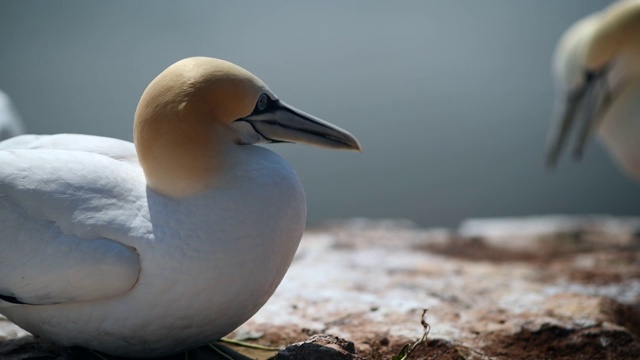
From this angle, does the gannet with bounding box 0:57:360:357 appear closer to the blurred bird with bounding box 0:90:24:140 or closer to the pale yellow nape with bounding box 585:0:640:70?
the blurred bird with bounding box 0:90:24:140

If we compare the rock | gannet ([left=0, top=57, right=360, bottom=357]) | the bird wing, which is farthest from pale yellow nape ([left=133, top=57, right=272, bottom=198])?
the rock

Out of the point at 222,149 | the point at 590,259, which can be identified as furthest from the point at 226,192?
the point at 590,259

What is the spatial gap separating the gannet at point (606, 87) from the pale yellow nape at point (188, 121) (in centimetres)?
439

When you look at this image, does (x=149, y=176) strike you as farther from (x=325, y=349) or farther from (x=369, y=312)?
(x=369, y=312)

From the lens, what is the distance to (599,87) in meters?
6.27

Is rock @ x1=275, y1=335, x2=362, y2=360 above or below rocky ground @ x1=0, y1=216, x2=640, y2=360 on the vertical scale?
below

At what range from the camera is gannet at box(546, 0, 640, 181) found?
237 inches

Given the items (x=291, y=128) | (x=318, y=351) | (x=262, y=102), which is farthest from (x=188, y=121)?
(x=318, y=351)

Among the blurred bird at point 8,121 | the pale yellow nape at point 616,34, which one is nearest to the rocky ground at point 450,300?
the blurred bird at point 8,121

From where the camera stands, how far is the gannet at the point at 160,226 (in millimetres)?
2332

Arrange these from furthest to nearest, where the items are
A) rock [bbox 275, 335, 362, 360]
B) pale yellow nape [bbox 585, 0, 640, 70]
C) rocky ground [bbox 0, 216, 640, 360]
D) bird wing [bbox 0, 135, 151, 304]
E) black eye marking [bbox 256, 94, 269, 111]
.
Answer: pale yellow nape [bbox 585, 0, 640, 70]
rocky ground [bbox 0, 216, 640, 360]
black eye marking [bbox 256, 94, 269, 111]
rock [bbox 275, 335, 362, 360]
bird wing [bbox 0, 135, 151, 304]

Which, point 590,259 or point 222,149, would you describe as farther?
point 590,259

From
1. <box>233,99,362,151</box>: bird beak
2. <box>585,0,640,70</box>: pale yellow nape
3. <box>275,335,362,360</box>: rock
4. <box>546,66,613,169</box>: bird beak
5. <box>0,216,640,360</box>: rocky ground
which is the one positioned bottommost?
<box>275,335,362,360</box>: rock

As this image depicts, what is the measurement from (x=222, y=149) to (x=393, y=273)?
1.99 meters
